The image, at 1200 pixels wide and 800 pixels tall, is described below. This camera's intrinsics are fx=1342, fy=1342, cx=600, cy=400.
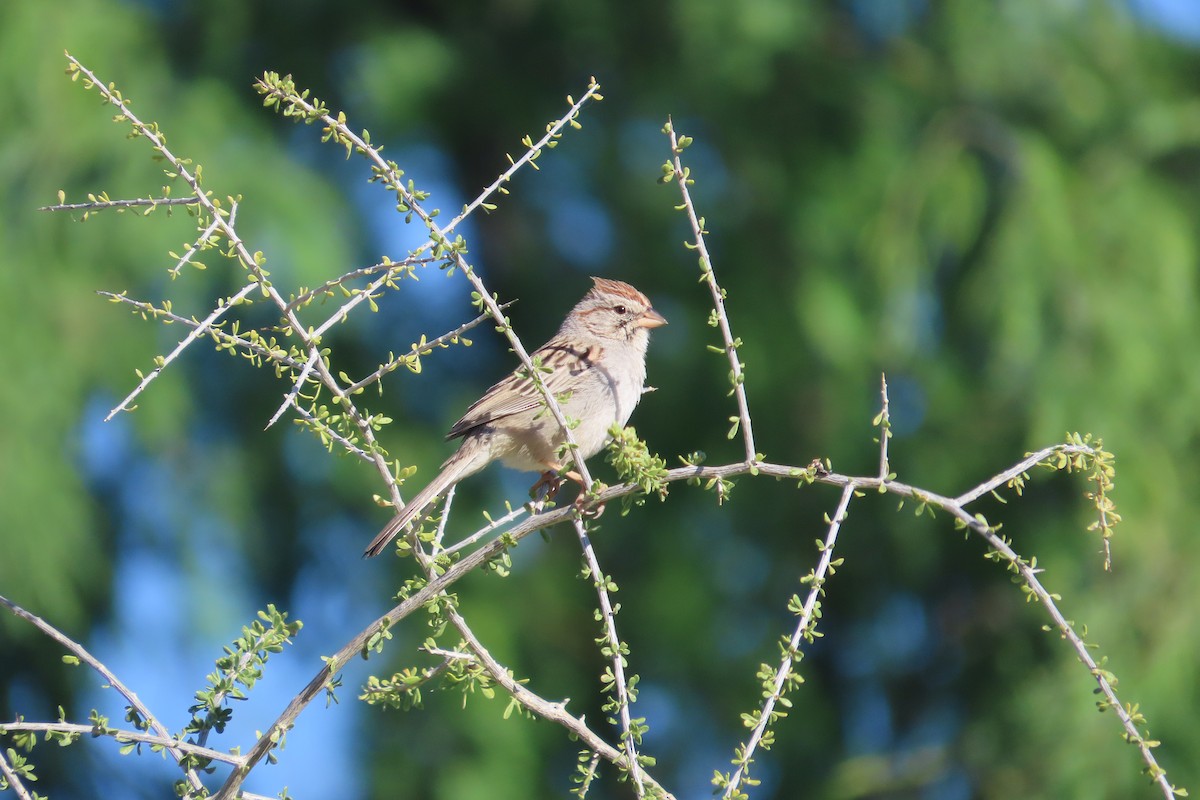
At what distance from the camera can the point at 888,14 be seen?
325 inches

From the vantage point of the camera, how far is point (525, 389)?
17.6 ft

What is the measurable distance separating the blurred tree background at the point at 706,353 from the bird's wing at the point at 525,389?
2123 mm

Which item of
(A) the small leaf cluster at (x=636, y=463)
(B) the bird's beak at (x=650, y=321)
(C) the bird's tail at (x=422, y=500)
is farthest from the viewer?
(B) the bird's beak at (x=650, y=321)

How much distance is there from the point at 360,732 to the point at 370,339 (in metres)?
2.37

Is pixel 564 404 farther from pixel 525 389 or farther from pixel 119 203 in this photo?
pixel 119 203

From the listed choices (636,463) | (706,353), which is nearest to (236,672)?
(636,463)

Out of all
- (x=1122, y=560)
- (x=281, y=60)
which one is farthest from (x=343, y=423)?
(x=281, y=60)

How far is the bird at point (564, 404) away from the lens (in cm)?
520

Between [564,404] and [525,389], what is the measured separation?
365 millimetres

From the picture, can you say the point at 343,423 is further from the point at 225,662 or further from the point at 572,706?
the point at 572,706

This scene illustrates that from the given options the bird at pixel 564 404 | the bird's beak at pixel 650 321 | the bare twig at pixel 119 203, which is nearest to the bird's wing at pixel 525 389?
the bird at pixel 564 404

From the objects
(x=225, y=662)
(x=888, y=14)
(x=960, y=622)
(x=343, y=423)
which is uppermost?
(x=888, y=14)

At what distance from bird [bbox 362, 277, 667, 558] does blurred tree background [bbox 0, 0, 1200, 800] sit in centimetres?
183

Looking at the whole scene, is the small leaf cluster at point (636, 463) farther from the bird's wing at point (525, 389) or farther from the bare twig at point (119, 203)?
the bird's wing at point (525, 389)
